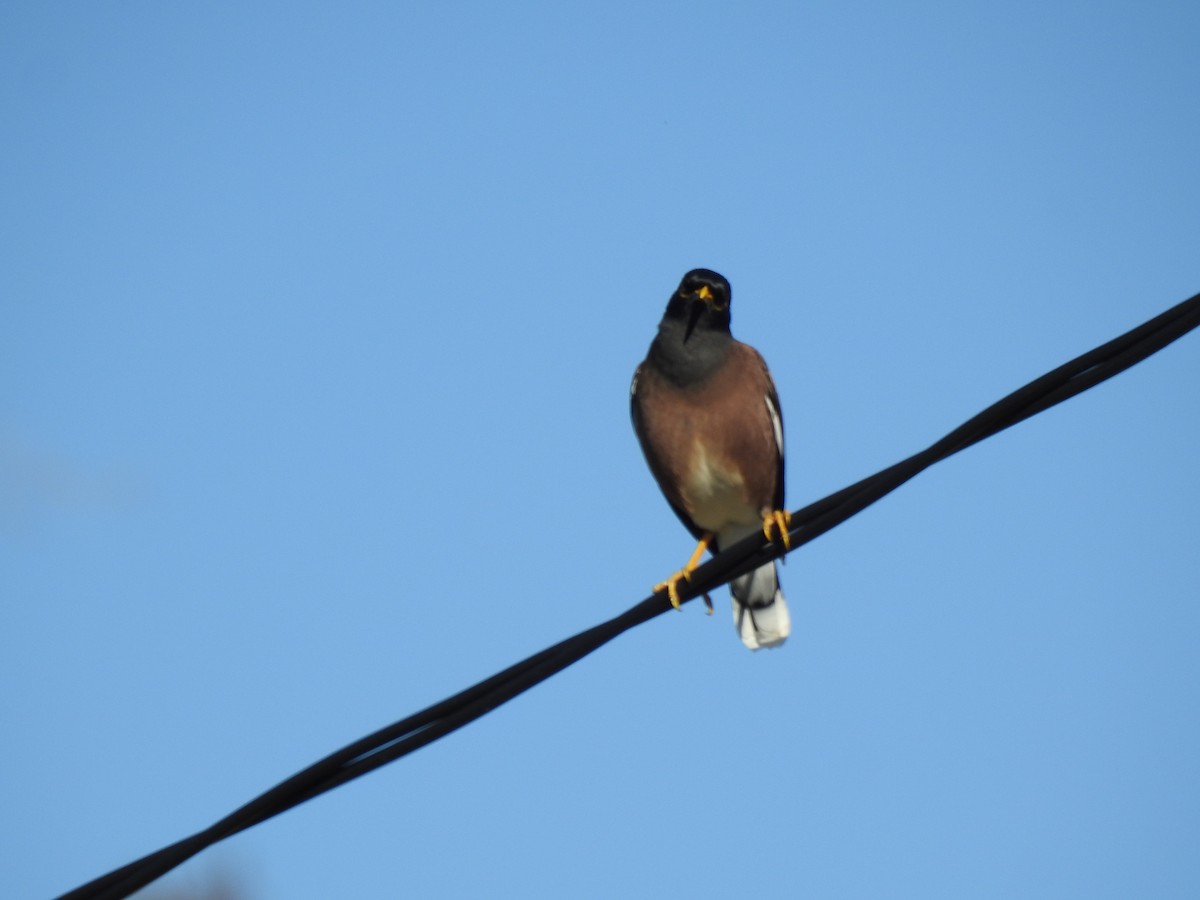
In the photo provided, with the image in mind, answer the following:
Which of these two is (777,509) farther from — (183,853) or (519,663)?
(183,853)

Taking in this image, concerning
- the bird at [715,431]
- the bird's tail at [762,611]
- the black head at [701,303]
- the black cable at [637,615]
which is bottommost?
the black cable at [637,615]

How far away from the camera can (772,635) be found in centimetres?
568

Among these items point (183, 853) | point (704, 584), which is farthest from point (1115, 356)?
point (183, 853)

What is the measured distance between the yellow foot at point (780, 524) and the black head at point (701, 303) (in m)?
0.78

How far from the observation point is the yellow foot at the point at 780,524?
121 inches

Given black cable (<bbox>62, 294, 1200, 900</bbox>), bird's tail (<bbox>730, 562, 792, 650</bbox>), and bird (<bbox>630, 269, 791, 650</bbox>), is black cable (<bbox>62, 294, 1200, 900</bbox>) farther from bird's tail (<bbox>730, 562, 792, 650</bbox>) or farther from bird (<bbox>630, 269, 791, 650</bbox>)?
bird's tail (<bbox>730, 562, 792, 650</bbox>)

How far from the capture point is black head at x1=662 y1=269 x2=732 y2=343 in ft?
18.4

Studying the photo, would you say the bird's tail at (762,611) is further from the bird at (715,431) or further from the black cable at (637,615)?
the black cable at (637,615)

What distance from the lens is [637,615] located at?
9.53ft

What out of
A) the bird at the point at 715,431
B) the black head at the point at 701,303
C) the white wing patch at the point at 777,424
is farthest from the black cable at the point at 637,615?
the black head at the point at 701,303

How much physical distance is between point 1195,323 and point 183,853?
221 centimetres

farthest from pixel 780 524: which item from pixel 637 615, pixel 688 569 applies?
pixel 637 615

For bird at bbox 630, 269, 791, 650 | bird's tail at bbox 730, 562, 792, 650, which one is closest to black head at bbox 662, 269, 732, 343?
bird at bbox 630, 269, 791, 650

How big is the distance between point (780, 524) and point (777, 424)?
1186 mm
